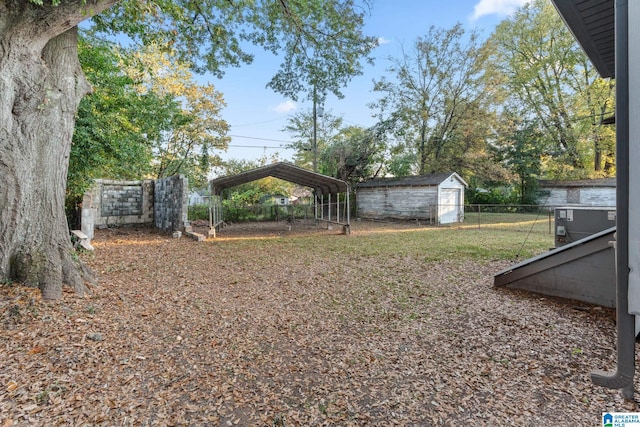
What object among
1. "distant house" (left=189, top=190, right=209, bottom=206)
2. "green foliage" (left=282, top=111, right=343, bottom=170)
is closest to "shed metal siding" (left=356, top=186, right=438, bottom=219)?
"green foliage" (left=282, top=111, right=343, bottom=170)

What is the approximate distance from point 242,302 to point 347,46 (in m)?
6.32

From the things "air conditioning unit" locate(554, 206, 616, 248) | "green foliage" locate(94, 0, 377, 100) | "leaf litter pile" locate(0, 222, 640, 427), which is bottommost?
"leaf litter pile" locate(0, 222, 640, 427)

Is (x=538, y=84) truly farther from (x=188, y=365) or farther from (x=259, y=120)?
(x=188, y=365)

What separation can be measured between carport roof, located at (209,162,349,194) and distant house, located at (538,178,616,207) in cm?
1600

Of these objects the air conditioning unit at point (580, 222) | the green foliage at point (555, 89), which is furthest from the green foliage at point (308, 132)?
the air conditioning unit at point (580, 222)

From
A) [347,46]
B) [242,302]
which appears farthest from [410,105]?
[242,302]

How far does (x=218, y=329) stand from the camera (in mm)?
3398

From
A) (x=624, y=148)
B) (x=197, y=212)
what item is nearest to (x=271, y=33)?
(x=624, y=148)

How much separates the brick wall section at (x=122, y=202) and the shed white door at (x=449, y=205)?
47.0ft

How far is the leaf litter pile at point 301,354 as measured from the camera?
6.80ft

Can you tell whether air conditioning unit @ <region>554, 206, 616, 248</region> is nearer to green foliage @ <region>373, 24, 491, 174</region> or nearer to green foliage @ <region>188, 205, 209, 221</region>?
green foliage @ <region>373, 24, 491, 174</region>

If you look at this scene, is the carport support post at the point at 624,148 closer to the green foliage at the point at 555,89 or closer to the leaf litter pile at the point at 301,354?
the leaf litter pile at the point at 301,354

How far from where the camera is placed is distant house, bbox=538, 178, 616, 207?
18.5 meters

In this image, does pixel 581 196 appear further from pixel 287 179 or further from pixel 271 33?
pixel 271 33
